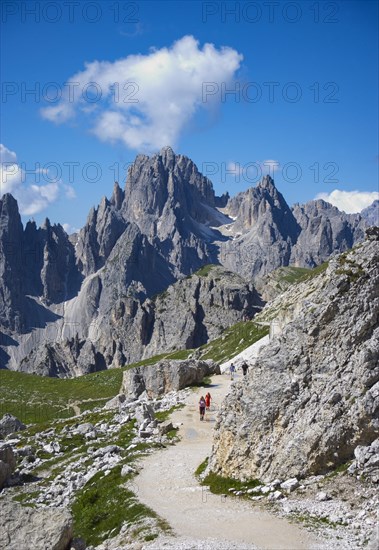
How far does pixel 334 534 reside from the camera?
1983 cm

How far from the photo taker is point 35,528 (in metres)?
20.0

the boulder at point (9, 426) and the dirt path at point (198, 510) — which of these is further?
the boulder at point (9, 426)

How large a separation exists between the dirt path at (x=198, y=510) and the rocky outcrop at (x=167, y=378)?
21075mm

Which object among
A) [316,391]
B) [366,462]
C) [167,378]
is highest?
[316,391]

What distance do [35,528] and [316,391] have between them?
1442cm

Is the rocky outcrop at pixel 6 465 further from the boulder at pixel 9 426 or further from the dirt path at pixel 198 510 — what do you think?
the boulder at pixel 9 426

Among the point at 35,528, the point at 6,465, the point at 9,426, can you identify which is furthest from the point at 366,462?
the point at 9,426

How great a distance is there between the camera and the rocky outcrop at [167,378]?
59219mm

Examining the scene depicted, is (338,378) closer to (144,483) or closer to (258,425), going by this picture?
(258,425)

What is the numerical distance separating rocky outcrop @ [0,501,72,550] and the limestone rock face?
10145 millimetres

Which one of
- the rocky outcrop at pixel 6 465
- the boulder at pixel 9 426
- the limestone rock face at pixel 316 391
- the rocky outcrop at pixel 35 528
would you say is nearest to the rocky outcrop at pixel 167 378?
the boulder at pixel 9 426

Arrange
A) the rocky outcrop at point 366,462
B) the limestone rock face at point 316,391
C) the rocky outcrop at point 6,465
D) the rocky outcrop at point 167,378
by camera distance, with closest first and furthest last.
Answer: the rocky outcrop at point 366,462 < the limestone rock face at point 316,391 < the rocky outcrop at point 6,465 < the rocky outcrop at point 167,378

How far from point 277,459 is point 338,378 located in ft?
16.5

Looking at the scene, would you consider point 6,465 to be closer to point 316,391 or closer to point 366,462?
point 316,391
